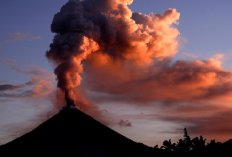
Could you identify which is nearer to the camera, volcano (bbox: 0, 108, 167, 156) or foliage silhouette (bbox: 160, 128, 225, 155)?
volcano (bbox: 0, 108, 167, 156)

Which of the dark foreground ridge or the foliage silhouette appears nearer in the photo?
the dark foreground ridge

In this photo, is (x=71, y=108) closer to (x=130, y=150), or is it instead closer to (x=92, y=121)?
(x=92, y=121)

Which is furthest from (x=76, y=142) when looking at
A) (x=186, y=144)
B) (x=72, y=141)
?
(x=186, y=144)

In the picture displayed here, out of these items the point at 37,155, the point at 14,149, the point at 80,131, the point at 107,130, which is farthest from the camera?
the point at 107,130

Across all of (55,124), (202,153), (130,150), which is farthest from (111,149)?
(202,153)

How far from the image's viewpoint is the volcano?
6794cm

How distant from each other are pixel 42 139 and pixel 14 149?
608cm

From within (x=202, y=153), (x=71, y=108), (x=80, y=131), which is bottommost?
(x=202, y=153)

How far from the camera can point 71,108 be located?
2889 inches

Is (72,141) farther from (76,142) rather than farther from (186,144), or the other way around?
(186,144)

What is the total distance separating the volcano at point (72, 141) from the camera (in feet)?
223

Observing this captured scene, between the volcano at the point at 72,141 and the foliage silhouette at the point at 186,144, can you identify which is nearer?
the volcano at the point at 72,141

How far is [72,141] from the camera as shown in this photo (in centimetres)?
7044

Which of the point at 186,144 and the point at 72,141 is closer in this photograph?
the point at 72,141
